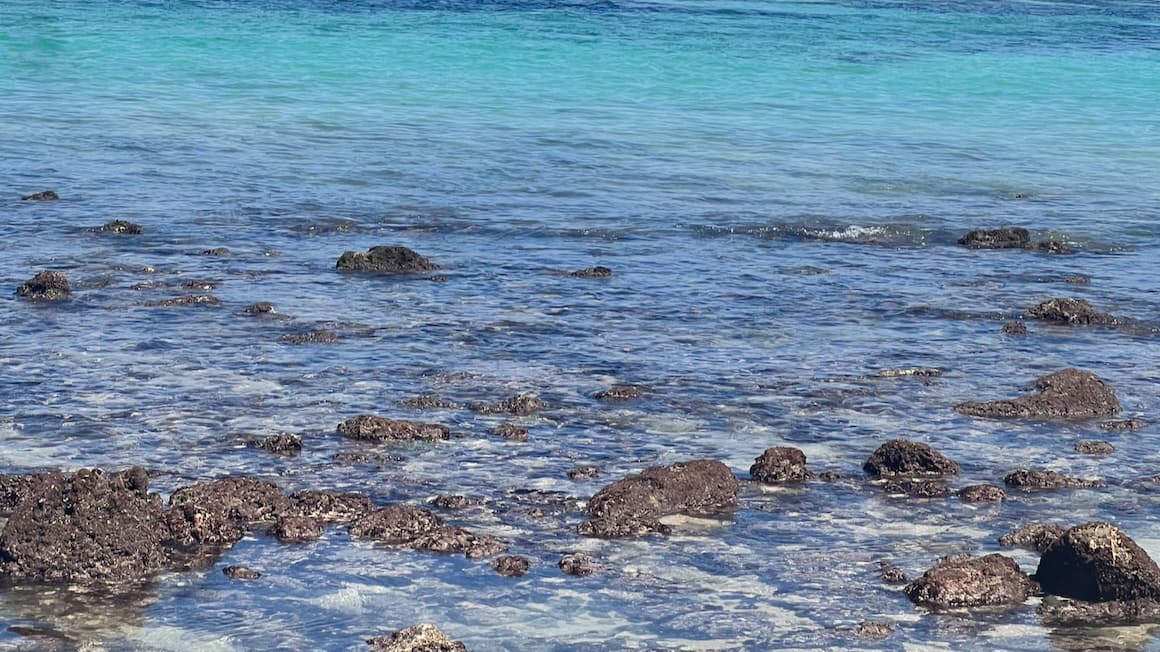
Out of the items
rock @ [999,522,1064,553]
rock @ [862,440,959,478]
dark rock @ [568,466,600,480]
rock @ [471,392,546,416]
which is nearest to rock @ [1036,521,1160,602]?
rock @ [999,522,1064,553]

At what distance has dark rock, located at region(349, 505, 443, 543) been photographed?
11.0 meters

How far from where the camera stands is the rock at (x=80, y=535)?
10.2m

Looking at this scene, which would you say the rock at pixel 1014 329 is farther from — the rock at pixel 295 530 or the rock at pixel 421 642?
the rock at pixel 421 642

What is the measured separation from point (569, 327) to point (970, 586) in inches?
289

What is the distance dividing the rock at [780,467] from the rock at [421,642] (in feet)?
11.9

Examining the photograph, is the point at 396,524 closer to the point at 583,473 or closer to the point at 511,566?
the point at 511,566

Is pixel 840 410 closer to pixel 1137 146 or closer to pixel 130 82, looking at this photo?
pixel 1137 146

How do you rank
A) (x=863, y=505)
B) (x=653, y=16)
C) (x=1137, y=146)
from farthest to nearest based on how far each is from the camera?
1. (x=653, y=16)
2. (x=1137, y=146)
3. (x=863, y=505)

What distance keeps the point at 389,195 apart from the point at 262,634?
53.1 feet

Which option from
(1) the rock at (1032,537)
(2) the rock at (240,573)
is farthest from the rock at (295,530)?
(1) the rock at (1032,537)

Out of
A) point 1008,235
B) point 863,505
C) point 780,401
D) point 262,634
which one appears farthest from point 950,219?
point 262,634

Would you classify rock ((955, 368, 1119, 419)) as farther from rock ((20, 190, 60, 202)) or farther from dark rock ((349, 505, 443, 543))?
rock ((20, 190, 60, 202))

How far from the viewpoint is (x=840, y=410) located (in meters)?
14.4

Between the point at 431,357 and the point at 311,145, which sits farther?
the point at 311,145
